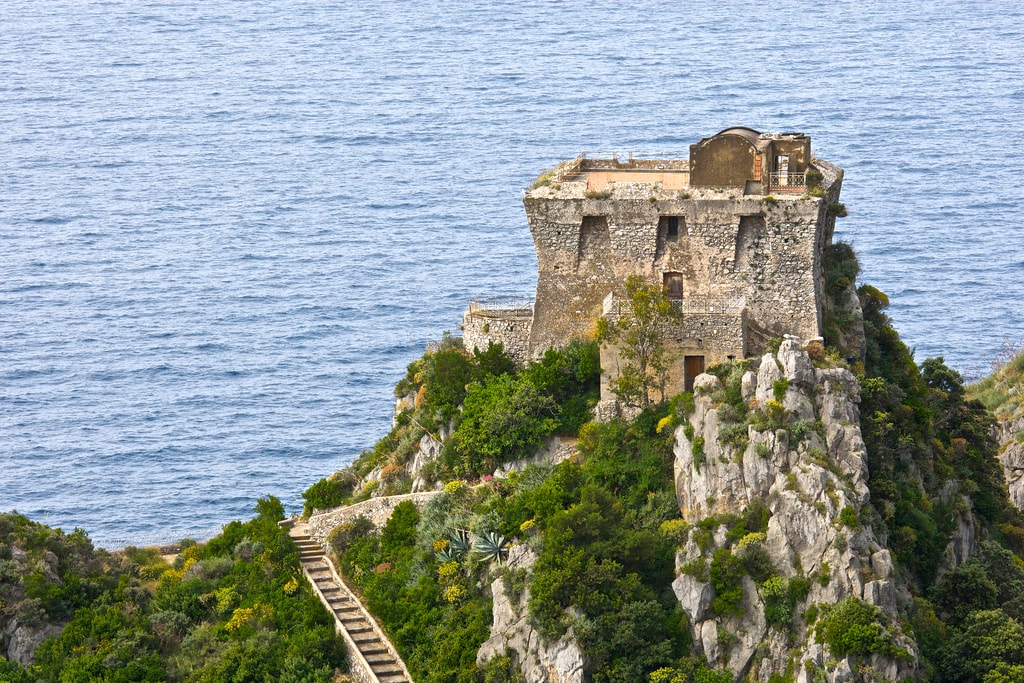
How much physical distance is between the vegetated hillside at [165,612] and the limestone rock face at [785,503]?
620 inches

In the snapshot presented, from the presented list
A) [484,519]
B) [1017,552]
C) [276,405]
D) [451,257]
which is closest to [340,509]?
[484,519]

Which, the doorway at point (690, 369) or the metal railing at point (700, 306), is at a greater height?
the metal railing at point (700, 306)

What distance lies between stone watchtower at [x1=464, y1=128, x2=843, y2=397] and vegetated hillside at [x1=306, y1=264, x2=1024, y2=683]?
2424mm

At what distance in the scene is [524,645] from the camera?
232 feet

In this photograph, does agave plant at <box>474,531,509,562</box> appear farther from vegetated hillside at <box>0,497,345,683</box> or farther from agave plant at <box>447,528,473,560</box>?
vegetated hillside at <box>0,497,345,683</box>

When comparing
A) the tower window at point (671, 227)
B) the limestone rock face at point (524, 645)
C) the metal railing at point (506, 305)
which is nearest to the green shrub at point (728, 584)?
the limestone rock face at point (524, 645)

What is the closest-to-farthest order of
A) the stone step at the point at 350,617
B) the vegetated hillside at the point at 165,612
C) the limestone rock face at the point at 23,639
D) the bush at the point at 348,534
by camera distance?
1. the vegetated hillside at the point at 165,612
2. the stone step at the point at 350,617
3. the limestone rock face at the point at 23,639
4. the bush at the point at 348,534

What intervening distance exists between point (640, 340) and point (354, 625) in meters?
16.5

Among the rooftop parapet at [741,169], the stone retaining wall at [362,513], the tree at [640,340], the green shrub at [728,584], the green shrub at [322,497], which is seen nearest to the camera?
the green shrub at [728,584]

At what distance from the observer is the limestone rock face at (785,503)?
68.8 meters

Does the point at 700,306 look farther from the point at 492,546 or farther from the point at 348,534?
the point at 348,534

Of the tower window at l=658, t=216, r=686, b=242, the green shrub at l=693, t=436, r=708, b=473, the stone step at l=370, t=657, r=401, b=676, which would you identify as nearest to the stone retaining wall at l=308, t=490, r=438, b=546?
the stone step at l=370, t=657, r=401, b=676

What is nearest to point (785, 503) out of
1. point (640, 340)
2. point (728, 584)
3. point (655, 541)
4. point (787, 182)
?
point (728, 584)

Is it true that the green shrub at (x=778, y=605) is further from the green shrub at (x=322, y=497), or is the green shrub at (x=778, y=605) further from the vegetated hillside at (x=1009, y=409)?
the vegetated hillside at (x=1009, y=409)
